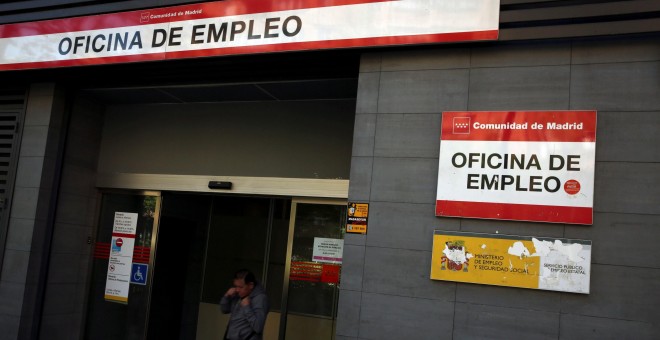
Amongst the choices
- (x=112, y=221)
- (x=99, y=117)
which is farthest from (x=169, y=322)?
(x=99, y=117)

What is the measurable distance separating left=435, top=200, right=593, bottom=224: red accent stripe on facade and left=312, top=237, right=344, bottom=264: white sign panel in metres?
2.37

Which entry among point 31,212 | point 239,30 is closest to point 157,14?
point 239,30

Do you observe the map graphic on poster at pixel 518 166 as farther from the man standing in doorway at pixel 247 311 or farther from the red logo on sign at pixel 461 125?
the man standing in doorway at pixel 247 311

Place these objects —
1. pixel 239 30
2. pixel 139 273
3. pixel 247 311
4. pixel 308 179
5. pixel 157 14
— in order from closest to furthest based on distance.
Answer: pixel 247 311 → pixel 239 30 → pixel 157 14 → pixel 308 179 → pixel 139 273

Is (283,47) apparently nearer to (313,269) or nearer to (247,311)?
(247,311)

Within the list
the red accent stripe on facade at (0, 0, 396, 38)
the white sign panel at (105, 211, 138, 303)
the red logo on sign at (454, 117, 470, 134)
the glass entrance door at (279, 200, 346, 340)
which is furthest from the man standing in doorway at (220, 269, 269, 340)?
the white sign panel at (105, 211, 138, 303)

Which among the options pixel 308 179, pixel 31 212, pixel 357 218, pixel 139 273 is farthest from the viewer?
pixel 139 273

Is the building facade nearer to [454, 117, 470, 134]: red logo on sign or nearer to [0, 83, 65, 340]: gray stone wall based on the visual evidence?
[0, 83, 65, 340]: gray stone wall

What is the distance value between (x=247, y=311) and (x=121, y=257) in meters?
3.55

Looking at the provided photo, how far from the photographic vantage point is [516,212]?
18.1ft

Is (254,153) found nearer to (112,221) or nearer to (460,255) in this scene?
(112,221)

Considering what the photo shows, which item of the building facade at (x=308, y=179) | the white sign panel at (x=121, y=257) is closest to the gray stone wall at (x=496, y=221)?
the building facade at (x=308, y=179)

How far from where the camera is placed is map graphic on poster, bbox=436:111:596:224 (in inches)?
212

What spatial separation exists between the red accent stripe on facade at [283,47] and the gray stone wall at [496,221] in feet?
0.65
